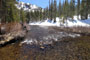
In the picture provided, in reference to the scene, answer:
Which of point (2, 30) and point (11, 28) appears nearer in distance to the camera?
point (2, 30)

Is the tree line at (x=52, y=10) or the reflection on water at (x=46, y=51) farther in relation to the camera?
the tree line at (x=52, y=10)

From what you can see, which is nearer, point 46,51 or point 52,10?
point 46,51

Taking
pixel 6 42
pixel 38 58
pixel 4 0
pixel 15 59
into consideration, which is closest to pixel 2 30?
pixel 6 42

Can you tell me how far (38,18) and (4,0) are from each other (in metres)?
66.5

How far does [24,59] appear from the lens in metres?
6.72

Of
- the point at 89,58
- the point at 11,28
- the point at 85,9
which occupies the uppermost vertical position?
the point at 85,9

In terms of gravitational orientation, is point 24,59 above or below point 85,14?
below

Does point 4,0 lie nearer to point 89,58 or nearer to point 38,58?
point 38,58

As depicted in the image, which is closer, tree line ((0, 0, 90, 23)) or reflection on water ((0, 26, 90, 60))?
reflection on water ((0, 26, 90, 60))

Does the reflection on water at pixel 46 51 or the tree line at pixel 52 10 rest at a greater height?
the tree line at pixel 52 10

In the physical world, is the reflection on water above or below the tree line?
below

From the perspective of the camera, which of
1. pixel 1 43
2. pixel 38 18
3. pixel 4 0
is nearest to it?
pixel 1 43

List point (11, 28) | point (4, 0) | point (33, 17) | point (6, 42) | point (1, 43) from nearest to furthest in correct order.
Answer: point (1, 43) < point (6, 42) < point (11, 28) < point (4, 0) < point (33, 17)

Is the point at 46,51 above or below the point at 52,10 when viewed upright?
below
